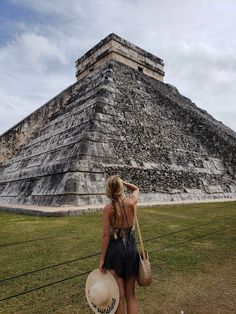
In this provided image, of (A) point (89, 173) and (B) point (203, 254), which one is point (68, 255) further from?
(A) point (89, 173)

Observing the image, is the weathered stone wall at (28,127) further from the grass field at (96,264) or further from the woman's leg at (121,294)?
the woman's leg at (121,294)

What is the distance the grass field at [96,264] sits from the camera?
311 cm

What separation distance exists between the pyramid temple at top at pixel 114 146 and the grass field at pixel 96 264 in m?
2.88

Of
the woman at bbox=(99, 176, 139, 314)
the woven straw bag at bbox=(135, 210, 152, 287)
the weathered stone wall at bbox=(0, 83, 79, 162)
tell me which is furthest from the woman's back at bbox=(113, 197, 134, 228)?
the weathered stone wall at bbox=(0, 83, 79, 162)

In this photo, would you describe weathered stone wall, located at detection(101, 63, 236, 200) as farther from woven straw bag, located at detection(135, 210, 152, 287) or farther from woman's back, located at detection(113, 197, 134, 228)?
woven straw bag, located at detection(135, 210, 152, 287)

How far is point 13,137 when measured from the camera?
50.1ft

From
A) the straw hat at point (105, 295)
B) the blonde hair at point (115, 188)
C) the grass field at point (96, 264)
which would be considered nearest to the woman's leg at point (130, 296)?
the straw hat at point (105, 295)

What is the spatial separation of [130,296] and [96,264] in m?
1.56

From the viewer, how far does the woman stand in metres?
Answer: 2.67

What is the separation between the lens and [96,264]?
164 inches

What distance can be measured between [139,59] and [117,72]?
4.15 meters

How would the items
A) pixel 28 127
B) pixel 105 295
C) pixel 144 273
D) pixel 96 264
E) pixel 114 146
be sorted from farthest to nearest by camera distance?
pixel 28 127
pixel 114 146
pixel 96 264
pixel 144 273
pixel 105 295

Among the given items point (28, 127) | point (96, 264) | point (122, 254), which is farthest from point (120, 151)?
point (122, 254)

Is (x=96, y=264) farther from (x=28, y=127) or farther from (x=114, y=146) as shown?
(x=28, y=127)
